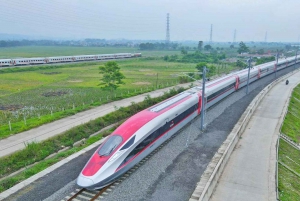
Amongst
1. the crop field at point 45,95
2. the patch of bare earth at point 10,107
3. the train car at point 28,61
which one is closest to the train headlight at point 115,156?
the crop field at point 45,95

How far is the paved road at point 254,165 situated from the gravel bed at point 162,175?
1.48 m

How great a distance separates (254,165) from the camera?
17188 millimetres

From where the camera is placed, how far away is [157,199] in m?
13.3

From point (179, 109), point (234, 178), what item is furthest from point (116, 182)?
point (179, 109)

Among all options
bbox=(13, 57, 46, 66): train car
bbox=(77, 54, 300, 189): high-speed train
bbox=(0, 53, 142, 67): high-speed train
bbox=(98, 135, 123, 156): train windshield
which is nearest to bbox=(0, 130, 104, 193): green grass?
bbox=(77, 54, 300, 189): high-speed train

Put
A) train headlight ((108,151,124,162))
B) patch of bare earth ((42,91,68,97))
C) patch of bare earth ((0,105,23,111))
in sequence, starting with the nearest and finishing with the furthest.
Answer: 1. train headlight ((108,151,124,162))
2. patch of bare earth ((0,105,23,111))
3. patch of bare earth ((42,91,68,97))

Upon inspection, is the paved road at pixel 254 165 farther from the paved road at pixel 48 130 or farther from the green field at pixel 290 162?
the paved road at pixel 48 130

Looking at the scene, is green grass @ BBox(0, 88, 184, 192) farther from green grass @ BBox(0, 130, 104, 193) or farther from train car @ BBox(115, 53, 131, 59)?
train car @ BBox(115, 53, 131, 59)

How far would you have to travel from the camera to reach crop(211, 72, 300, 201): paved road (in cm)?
1413

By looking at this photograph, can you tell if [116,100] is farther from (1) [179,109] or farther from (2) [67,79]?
(2) [67,79]

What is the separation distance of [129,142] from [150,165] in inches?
91.6

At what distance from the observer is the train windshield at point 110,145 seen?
14.8 m

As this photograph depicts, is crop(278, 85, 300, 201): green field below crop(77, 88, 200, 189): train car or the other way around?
below

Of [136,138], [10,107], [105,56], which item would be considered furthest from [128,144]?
[105,56]
